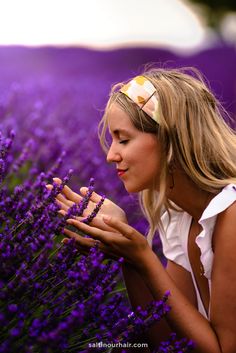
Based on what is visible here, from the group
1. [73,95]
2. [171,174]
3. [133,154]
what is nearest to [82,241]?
[133,154]

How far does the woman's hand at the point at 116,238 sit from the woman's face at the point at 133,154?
185 millimetres

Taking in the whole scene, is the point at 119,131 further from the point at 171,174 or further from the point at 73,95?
the point at 73,95

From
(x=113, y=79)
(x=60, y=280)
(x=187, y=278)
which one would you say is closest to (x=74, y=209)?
(x=60, y=280)

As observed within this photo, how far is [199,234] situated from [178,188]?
0.53 ft

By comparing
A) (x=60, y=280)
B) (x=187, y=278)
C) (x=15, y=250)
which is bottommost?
(x=187, y=278)

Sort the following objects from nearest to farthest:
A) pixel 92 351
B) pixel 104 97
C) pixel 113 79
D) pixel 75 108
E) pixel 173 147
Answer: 1. pixel 92 351
2. pixel 173 147
3. pixel 75 108
4. pixel 104 97
5. pixel 113 79

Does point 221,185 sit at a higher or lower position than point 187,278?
higher

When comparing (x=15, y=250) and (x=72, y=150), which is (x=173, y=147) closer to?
(x=15, y=250)

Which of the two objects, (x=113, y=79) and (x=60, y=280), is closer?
(x=60, y=280)

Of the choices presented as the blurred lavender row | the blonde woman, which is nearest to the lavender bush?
the blonde woman

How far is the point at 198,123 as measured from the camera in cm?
205

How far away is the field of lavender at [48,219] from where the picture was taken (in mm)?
1471

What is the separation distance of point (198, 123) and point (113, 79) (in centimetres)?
549

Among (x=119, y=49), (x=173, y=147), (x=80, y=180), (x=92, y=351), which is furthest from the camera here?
(x=119, y=49)
